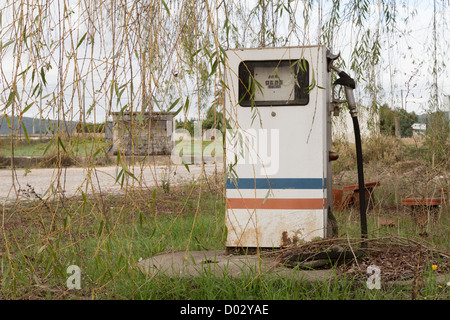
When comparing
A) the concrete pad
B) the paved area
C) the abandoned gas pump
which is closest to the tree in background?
the paved area

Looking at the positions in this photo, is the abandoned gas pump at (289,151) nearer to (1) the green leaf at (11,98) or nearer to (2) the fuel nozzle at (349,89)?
(2) the fuel nozzle at (349,89)

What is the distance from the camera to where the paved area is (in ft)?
7.80

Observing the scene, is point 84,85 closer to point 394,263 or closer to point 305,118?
point 305,118

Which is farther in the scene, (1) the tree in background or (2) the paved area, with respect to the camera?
(1) the tree in background

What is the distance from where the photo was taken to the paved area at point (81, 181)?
238 cm

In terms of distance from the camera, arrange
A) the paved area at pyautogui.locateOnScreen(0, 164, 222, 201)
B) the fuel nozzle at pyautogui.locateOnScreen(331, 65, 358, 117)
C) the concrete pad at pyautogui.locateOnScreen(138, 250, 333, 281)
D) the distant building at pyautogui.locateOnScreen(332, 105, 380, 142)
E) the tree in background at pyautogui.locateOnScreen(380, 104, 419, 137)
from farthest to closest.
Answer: the tree in background at pyautogui.locateOnScreen(380, 104, 419, 137)
the distant building at pyautogui.locateOnScreen(332, 105, 380, 142)
the fuel nozzle at pyautogui.locateOnScreen(331, 65, 358, 117)
the concrete pad at pyautogui.locateOnScreen(138, 250, 333, 281)
the paved area at pyautogui.locateOnScreen(0, 164, 222, 201)

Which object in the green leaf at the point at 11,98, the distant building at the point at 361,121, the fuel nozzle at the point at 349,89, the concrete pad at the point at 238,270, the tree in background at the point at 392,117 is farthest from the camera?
the tree in background at the point at 392,117

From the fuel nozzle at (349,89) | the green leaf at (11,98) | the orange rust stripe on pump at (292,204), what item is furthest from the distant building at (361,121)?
the green leaf at (11,98)

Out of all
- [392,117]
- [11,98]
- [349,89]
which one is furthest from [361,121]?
[11,98]

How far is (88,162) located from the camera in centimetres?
254

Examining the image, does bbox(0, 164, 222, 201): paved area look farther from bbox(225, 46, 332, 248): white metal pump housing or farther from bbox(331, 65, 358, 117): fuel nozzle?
bbox(331, 65, 358, 117): fuel nozzle

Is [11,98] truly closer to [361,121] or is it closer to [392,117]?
[361,121]

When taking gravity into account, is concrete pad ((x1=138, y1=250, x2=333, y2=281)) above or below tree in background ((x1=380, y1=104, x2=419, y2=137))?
below

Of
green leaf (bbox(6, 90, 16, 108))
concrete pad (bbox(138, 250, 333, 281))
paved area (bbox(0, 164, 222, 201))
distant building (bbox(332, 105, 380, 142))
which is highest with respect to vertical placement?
distant building (bbox(332, 105, 380, 142))
